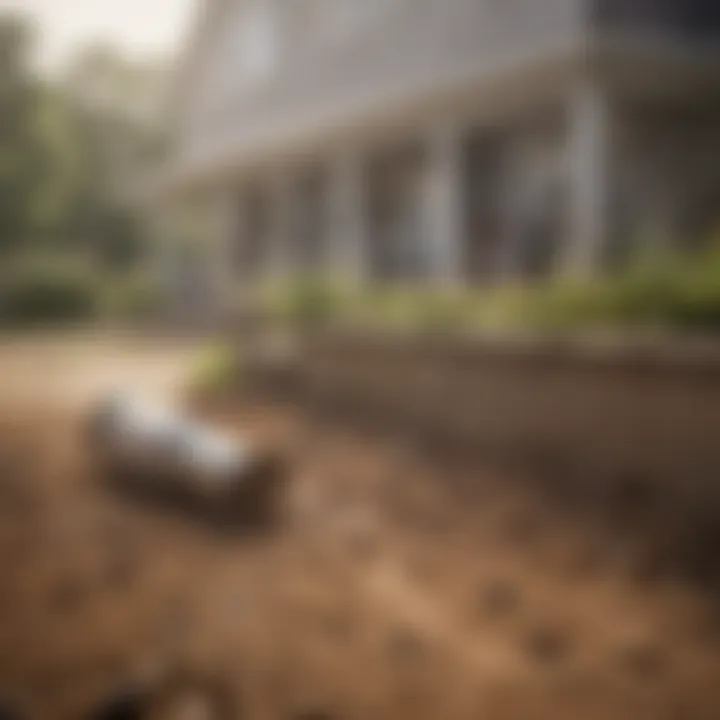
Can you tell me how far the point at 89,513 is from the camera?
4.38 m

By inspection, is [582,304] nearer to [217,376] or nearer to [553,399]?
[553,399]

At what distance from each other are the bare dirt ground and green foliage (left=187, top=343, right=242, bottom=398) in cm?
173

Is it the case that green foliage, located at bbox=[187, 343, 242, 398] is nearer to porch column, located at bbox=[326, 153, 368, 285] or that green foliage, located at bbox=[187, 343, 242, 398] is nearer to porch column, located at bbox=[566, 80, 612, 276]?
porch column, located at bbox=[566, 80, 612, 276]

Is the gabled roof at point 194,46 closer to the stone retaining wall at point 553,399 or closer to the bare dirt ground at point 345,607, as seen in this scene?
the stone retaining wall at point 553,399

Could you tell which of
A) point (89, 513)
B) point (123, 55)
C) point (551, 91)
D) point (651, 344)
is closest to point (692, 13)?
point (551, 91)

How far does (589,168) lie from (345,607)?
4836mm

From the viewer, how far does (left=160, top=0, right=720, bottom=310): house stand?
676cm

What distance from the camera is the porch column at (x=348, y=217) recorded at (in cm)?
1048

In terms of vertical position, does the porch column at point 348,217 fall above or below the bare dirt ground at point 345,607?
above

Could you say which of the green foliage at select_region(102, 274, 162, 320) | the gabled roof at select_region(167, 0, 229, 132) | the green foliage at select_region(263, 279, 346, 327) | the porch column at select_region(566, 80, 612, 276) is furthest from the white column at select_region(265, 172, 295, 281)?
the green foliage at select_region(102, 274, 162, 320)

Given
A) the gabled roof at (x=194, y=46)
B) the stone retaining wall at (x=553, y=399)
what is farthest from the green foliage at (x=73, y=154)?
the gabled roof at (x=194, y=46)

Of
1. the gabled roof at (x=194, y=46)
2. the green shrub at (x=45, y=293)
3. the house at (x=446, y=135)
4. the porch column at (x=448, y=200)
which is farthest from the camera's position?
the gabled roof at (x=194, y=46)

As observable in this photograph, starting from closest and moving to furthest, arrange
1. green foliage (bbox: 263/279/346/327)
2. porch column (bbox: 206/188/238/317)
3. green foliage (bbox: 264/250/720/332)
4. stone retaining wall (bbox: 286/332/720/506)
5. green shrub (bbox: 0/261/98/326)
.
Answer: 1. green shrub (bbox: 0/261/98/326)
2. stone retaining wall (bbox: 286/332/720/506)
3. green foliage (bbox: 264/250/720/332)
4. green foliage (bbox: 263/279/346/327)
5. porch column (bbox: 206/188/238/317)

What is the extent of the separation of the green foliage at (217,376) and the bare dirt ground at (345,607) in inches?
68.0
